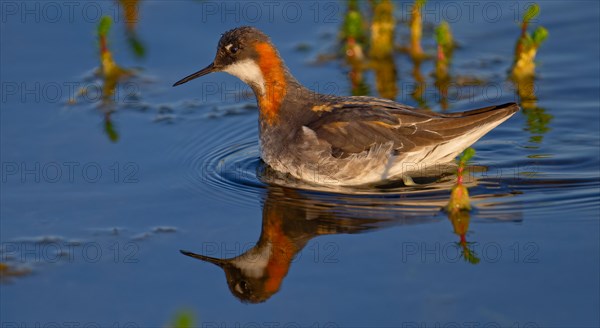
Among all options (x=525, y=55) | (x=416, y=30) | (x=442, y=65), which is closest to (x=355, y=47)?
(x=416, y=30)

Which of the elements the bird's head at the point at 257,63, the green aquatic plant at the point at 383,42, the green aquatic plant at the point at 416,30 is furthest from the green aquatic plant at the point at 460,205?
the green aquatic plant at the point at 416,30

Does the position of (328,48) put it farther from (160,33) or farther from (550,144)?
(550,144)

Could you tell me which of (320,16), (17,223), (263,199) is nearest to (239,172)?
(263,199)

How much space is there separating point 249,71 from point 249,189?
1.22m

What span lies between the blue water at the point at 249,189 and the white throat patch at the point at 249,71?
2.42ft

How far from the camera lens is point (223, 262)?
742cm

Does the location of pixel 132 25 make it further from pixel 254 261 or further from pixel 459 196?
pixel 459 196

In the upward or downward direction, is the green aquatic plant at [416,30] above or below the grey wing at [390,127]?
above

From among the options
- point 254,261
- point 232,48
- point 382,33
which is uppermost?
point 382,33

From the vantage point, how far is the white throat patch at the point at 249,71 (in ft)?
30.1

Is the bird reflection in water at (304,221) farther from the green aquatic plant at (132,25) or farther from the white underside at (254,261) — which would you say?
the green aquatic plant at (132,25)

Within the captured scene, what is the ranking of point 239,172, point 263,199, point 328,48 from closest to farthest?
point 263,199, point 239,172, point 328,48

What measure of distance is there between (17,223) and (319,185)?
2647 mm

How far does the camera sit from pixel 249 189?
28.6ft
